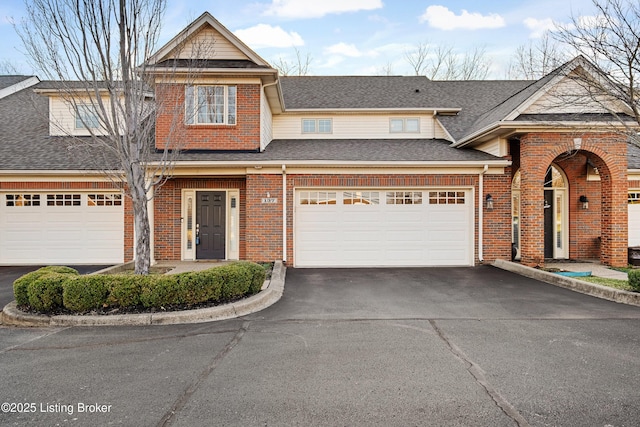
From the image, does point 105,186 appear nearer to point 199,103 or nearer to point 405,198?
point 199,103

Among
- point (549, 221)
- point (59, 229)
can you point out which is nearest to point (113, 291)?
point (59, 229)

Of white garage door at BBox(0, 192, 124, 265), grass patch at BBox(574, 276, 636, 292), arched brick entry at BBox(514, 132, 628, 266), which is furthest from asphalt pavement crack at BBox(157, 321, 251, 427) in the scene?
arched brick entry at BBox(514, 132, 628, 266)

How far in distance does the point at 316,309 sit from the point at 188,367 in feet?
9.32

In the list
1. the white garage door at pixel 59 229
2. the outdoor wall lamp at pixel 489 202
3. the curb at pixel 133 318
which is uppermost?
the outdoor wall lamp at pixel 489 202

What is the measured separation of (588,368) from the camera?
4.10 metres

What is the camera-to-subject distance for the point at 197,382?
3.78m

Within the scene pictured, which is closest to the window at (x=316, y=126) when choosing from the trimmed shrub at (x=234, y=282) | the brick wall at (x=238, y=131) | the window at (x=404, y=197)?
the brick wall at (x=238, y=131)

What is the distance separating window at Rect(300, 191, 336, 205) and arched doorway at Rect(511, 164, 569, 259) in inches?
232

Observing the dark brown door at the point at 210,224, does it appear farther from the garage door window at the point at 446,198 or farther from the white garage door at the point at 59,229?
the garage door window at the point at 446,198

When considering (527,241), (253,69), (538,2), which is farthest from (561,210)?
(253,69)

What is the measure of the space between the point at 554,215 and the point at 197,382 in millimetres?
12164

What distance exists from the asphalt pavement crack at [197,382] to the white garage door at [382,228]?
A: 18.7ft

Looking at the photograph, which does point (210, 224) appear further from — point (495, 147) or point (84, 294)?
point (495, 147)

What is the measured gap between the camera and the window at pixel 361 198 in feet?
36.1
